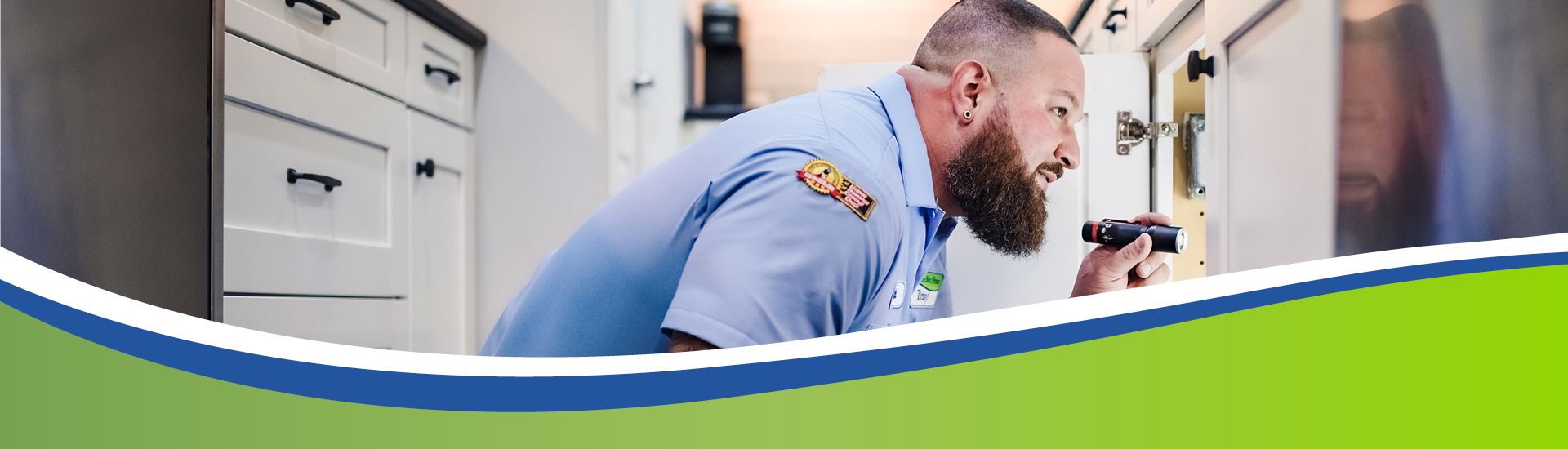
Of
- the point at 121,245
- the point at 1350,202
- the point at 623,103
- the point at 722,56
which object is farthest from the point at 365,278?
the point at 1350,202

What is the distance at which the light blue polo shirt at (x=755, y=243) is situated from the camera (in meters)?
0.41

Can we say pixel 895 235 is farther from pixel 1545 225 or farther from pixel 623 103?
pixel 623 103

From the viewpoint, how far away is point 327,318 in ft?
3.33

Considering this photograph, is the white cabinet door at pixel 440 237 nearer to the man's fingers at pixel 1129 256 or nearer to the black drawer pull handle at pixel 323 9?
the black drawer pull handle at pixel 323 9

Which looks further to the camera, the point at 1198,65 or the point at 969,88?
the point at 1198,65

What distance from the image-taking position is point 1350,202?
0.47 m

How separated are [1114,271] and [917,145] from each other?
245mm

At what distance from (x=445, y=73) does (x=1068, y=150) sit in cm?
92

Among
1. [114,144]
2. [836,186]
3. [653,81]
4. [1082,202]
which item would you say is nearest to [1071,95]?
[836,186]

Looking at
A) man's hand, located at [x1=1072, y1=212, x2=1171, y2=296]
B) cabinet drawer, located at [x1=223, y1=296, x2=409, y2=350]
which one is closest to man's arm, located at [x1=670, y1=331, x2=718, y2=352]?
man's hand, located at [x1=1072, y1=212, x2=1171, y2=296]

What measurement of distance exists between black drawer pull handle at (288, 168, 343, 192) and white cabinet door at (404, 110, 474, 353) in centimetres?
21

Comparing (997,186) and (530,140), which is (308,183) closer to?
(530,140)

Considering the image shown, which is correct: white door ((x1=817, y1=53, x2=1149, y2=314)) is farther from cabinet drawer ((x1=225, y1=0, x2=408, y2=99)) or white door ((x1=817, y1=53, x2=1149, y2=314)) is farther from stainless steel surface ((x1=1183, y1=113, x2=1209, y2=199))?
cabinet drawer ((x1=225, y1=0, x2=408, y2=99))

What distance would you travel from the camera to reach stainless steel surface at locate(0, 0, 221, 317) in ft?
1.79
